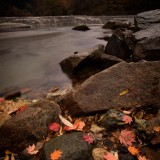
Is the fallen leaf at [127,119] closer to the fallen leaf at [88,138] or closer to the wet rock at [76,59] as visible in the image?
the fallen leaf at [88,138]

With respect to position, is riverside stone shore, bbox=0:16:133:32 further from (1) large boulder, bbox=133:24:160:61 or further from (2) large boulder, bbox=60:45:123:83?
(1) large boulder, bbox=133:24:160:61

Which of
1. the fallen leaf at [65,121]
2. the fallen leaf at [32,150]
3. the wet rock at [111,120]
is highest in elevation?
the wet rock at [111,120]

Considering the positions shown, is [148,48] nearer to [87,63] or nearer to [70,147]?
[87,63]

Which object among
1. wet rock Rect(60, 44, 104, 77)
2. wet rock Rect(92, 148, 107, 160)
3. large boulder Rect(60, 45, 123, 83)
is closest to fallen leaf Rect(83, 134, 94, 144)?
wet rock Rect(92, 148, 107, 160)

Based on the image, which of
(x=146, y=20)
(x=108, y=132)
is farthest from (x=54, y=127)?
(x=146, y=20)

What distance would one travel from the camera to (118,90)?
3119 mm

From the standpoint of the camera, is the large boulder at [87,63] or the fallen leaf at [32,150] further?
the large boulder at [87,63]

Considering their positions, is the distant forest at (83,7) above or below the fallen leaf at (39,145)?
above

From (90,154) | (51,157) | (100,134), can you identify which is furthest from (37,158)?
(100,134)

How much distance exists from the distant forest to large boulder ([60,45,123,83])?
3885 cm

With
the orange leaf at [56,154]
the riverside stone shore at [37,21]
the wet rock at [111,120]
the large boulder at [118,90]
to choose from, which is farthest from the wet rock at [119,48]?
the riverside stone shore at [37,21]

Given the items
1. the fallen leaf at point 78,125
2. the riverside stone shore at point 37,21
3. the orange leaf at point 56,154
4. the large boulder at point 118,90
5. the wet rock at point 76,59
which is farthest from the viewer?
Answer: the riverside stone shore at point 37,21

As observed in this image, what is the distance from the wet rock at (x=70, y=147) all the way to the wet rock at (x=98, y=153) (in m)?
0.05

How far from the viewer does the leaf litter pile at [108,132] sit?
222 cm
